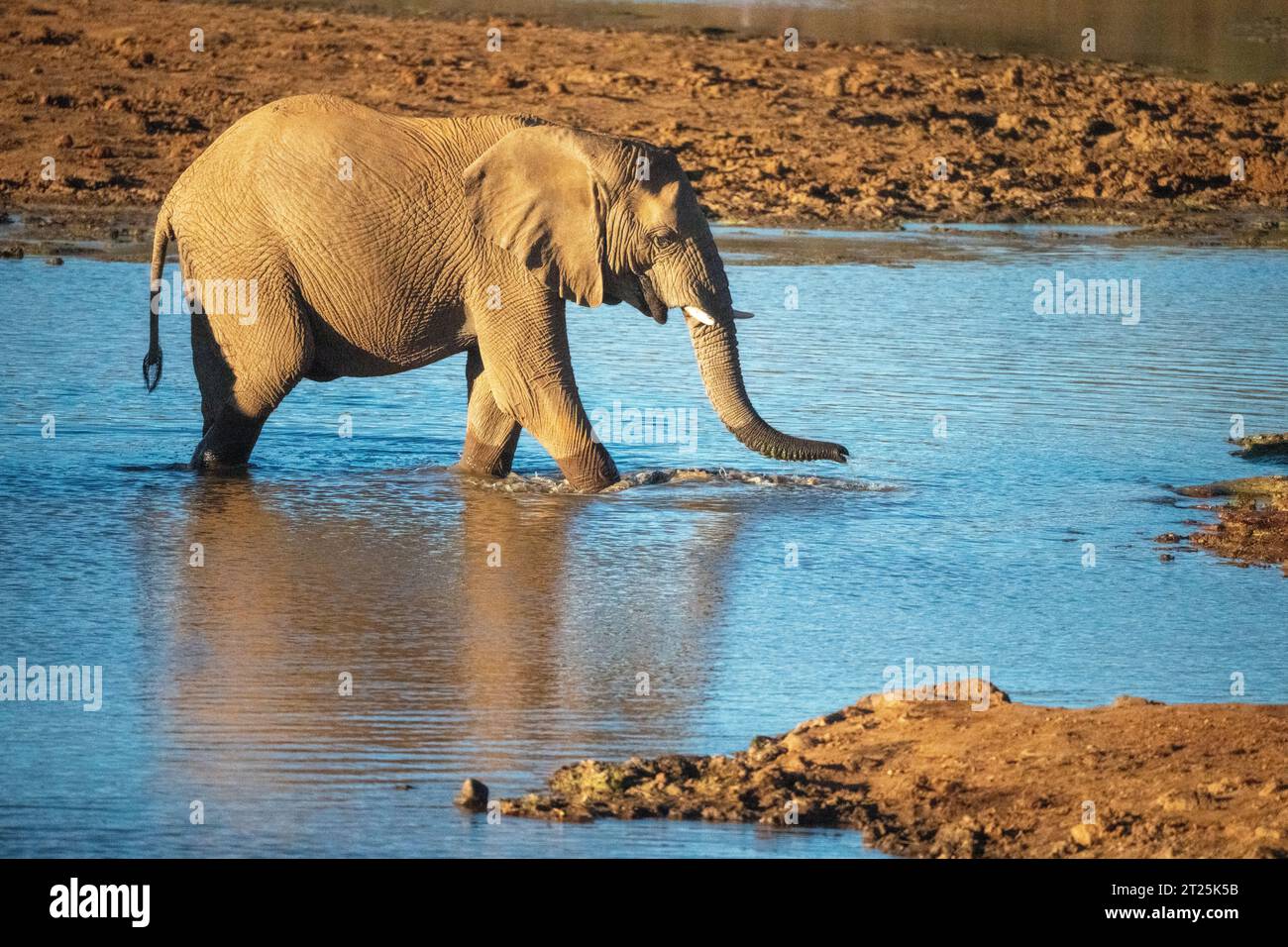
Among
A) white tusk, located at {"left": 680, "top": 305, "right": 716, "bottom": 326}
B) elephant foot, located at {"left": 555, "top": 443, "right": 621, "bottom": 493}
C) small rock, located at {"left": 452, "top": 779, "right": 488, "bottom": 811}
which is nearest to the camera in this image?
small rock, located at {"left": 452, "top": 779, "right": 488, "bottom": 811}

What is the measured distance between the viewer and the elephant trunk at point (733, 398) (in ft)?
37.2

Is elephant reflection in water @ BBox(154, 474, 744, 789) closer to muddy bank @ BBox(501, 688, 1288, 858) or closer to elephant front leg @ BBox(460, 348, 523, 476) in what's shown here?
elephant front leg @ BBox(460, 348, 523, 476)

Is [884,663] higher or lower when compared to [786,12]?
lower

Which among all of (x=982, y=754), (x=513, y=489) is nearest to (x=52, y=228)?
(x=513, y=489)

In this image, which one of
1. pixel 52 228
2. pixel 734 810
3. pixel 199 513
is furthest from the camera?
pixel 52 228

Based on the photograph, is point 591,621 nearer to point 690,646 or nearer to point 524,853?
point 690,646

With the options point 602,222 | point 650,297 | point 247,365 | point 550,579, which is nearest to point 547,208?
point 602,222

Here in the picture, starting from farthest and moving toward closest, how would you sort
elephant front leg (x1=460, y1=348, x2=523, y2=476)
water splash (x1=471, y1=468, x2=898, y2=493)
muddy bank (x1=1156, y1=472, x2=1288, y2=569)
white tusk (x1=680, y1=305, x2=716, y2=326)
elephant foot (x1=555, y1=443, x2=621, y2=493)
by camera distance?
elephant front leg (x1=460, y1=348, x2=523, y2=476) → water splash (x1=471, y1=468, x2=898, y2=493) → elephant foot (x1=555, y1=443, x2=621, y2=493) → white tusk (x1=680, y1=305, x2=716, y2=326) → muddy bank (x1=1156, y1=472, x2=1288, y2=569)

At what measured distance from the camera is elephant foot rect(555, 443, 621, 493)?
11484mm

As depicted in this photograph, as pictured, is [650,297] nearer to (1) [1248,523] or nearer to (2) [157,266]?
(2) [157,266]

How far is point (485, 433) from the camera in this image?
11906 mm

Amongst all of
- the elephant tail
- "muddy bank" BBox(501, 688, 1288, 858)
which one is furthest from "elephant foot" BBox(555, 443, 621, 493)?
"muddy bank" BBox(501, 688, 1288, 858)
